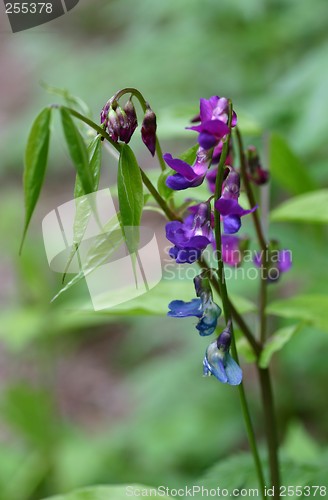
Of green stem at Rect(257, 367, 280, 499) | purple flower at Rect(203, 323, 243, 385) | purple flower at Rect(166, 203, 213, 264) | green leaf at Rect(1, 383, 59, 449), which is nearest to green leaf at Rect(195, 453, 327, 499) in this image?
green stem at Rect(257, 367, 280, 499)

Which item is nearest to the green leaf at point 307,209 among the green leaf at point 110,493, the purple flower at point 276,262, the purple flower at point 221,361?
the purple flower at point 276,262

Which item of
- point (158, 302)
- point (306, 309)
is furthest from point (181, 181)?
point (306, 309)

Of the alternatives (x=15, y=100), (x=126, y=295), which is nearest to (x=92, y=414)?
(x=126, y=295)

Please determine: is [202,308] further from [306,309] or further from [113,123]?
[306,309]

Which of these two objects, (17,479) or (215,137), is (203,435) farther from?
(215,137)

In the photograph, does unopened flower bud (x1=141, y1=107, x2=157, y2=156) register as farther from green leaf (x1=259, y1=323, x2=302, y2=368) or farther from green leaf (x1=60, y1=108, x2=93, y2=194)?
green leaf (x1=259, y1=323, x2=302, y2=368)

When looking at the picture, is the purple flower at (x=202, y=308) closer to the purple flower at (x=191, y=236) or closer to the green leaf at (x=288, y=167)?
the purple flower at (x=191, y=236)
